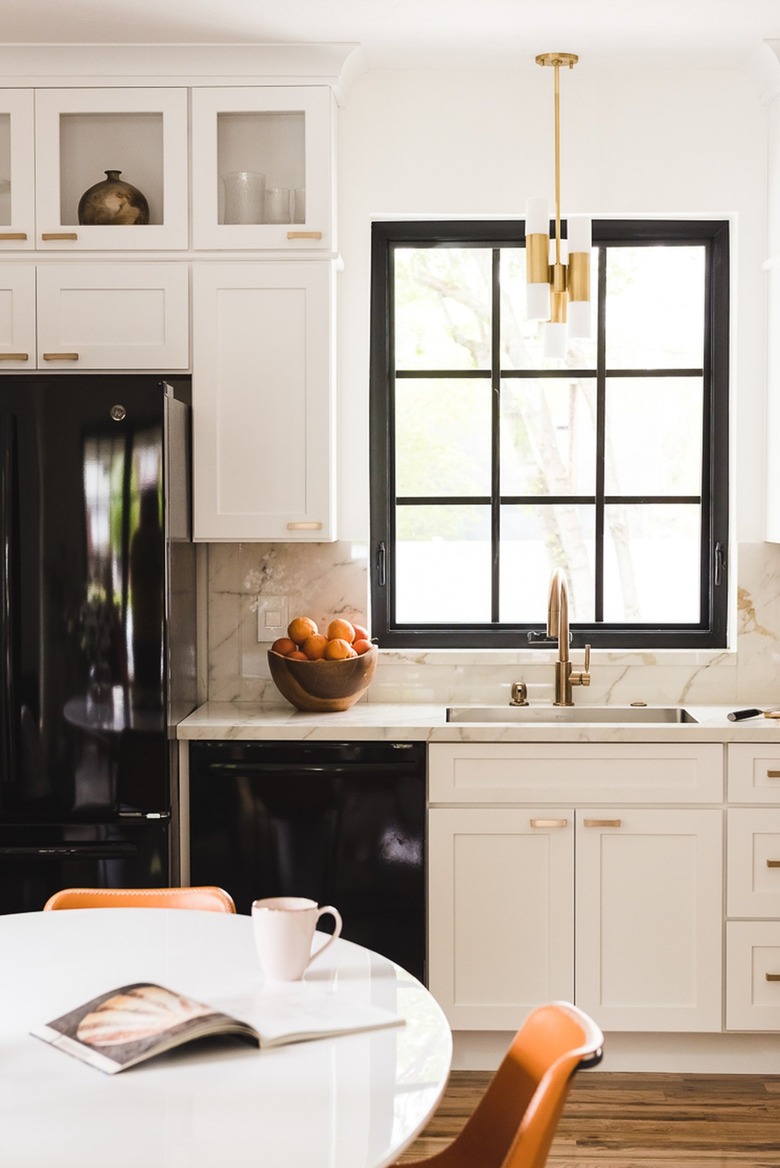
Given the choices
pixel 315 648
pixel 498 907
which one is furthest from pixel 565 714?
pixel 315 648

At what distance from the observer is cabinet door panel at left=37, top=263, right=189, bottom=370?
3.24 meters

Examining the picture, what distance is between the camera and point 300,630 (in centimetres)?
330

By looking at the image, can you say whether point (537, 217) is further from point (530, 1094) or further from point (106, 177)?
point (530, 1094)

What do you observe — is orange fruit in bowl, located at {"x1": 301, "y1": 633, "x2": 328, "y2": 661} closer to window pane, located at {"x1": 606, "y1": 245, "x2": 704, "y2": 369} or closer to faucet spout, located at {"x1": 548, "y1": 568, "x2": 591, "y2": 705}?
faucet spout, located at {"x1": 548, "y1": 568, "x2": 591, "y2": 705}

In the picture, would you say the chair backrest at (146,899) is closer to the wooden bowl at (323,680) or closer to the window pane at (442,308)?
the wooden bowl at (323,680)

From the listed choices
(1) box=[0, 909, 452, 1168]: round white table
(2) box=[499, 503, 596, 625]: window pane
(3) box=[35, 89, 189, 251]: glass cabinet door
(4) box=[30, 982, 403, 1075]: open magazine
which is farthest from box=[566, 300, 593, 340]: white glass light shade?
(4) box=[30, 982, 403, 1075]: open magazine

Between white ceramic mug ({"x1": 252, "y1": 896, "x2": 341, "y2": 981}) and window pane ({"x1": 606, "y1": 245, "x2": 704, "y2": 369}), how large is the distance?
2500mm

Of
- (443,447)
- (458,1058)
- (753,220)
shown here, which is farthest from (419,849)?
(753,220)

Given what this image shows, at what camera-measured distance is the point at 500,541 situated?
3656mm

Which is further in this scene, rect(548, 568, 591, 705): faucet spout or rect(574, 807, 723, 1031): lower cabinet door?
rect(548, 568, 591, 705): faucet spout

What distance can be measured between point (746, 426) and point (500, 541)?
81cm

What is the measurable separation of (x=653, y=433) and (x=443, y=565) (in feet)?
2.52

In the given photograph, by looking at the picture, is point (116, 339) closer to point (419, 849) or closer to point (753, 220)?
point (419, 849)

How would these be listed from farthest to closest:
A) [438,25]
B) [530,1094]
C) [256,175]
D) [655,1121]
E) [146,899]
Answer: [256,175], [438,25], [655,1121], [146,899], [530,1094]
